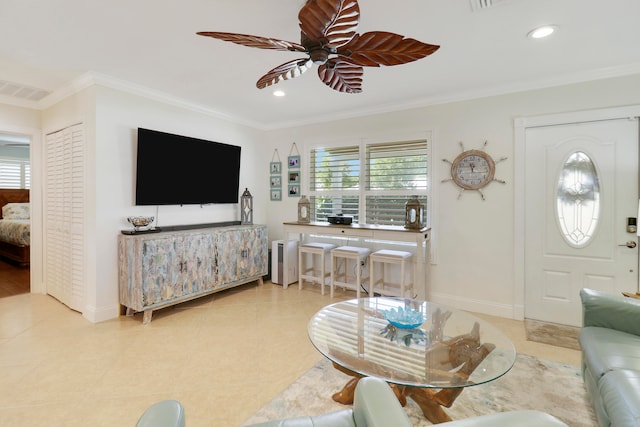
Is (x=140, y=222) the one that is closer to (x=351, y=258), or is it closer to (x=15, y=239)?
(x=351, y=258)

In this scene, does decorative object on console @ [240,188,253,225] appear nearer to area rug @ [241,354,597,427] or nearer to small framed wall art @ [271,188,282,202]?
small framed wall art @ [271,188,282,202]

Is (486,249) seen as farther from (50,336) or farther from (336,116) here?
(50,336)

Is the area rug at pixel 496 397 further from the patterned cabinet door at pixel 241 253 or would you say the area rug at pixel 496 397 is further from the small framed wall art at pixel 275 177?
the small framed wall art at pixel 275 177

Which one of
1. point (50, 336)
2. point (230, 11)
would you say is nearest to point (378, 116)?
point (230, 11)

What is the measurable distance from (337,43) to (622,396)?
6.92 ft

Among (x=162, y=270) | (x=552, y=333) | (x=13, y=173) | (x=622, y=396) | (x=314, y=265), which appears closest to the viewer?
(x=622, y=396)

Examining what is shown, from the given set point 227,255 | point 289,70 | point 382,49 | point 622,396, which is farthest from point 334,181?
point 622,396

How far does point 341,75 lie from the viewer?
216cm

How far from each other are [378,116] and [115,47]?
2876 mm

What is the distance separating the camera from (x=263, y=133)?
5.15m

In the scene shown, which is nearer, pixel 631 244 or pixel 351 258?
pixel 631 244

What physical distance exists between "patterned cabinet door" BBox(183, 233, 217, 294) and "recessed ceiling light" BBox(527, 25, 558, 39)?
3.59 metres

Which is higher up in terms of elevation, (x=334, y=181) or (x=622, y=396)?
(x=334, y=181)

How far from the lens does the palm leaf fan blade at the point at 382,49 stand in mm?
1633
